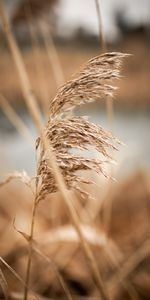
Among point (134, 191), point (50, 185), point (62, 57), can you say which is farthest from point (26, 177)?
point (62, 57)

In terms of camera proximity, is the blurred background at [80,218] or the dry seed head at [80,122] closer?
the dry seed head at [80,122]

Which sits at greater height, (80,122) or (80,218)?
(80,122)

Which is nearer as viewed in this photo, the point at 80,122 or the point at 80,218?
the point at 80,122

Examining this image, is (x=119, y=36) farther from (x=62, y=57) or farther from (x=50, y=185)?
(x=50, y=185)

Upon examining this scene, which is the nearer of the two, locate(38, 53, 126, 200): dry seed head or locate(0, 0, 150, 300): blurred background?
locate(38, 53, 126, 200): dry seed head

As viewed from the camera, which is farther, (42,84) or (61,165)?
(42,84)

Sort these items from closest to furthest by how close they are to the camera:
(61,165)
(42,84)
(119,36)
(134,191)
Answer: (61,165), (42,84), (134,191), (119,36)

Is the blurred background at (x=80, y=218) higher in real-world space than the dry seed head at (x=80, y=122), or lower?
lower

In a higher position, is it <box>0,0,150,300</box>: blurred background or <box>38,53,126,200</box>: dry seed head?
<box>38,53,126,200</box>: dry seed head
